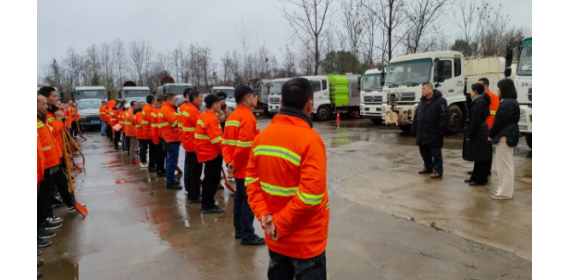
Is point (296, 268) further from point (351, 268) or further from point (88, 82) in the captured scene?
point (88, 82)

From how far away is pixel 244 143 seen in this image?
4.12 meters

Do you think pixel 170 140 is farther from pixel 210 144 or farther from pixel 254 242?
pixel 254 242

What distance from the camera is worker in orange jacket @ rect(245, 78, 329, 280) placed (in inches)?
83.8

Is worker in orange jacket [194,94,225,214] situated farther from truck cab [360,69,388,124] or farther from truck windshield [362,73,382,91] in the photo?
truck windshield [362,73,382,91]

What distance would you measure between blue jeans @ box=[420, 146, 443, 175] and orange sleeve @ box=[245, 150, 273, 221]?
17.9 feet

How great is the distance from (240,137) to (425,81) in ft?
33.7

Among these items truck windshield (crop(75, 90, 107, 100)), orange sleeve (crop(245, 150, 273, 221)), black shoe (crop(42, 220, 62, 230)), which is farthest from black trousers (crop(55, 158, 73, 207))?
truck windshield (crop(75, 90, 107, 100))

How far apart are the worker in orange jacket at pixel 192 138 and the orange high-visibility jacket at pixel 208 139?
1.98 ft

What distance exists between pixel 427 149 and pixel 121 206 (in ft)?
18.5

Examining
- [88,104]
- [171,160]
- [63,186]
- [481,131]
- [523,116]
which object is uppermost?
[88,104]

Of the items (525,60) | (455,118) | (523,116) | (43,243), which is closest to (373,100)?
(455,118)

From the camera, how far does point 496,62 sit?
13.8 meters

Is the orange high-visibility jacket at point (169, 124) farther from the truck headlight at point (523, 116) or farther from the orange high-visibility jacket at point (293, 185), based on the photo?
the truck headlight at point (523, 116)

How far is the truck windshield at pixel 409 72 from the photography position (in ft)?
42.4
